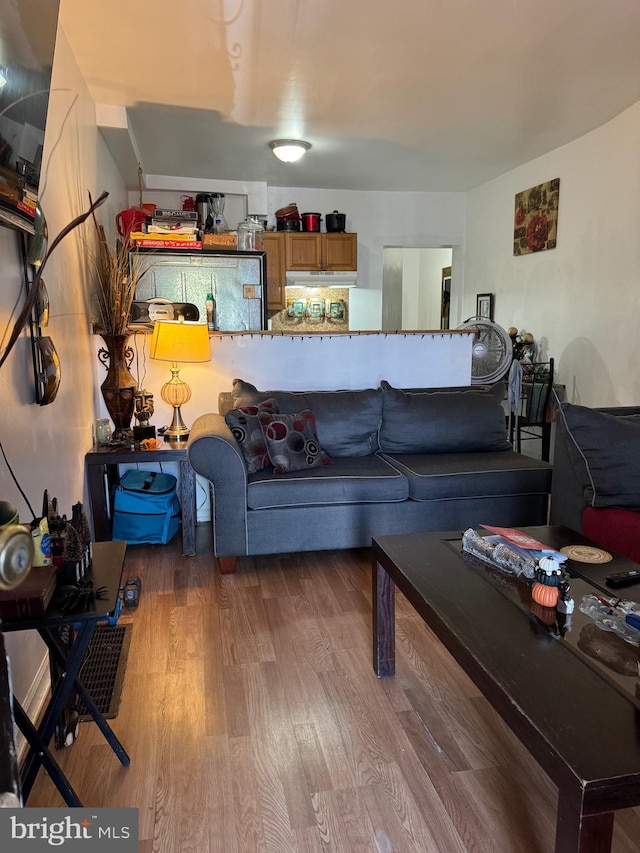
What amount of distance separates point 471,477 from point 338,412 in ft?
2.68

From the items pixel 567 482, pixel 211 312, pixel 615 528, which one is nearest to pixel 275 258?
pixel 211 312

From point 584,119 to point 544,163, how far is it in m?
0.83

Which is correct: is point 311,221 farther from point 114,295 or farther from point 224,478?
point 224,478

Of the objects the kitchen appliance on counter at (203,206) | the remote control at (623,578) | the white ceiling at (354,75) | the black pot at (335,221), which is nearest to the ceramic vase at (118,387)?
the white ceiling at (354,75)

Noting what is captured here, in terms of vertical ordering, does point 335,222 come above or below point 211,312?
above

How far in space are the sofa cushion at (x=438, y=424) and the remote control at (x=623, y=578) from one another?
1.67 metres

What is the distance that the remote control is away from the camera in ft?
5.09

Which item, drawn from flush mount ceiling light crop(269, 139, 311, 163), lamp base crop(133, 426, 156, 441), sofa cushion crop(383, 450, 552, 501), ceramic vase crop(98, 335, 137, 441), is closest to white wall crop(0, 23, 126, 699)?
ceramic vase crop(98, 335, 137, 441)

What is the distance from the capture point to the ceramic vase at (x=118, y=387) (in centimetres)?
298

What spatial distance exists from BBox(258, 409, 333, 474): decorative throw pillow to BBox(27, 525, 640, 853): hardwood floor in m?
0.75

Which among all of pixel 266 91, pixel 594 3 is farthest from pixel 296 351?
pixel 594 3

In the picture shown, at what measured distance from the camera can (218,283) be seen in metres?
4.23

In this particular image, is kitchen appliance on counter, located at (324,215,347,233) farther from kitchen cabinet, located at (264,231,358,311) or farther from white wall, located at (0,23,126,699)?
white wall, located at (0,23,126,699)

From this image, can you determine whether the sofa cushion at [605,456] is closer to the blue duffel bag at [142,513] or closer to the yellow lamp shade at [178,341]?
the yellow lamp shade at [178,341]
